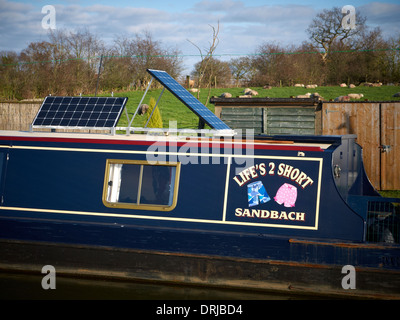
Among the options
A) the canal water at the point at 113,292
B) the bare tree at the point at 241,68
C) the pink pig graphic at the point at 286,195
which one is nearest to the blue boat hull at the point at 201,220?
the pink pig graphic at the point at 286,195

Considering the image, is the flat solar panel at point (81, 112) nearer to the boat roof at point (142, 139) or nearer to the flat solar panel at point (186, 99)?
the boat roof at point (142, 139)

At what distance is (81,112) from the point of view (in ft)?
27.1

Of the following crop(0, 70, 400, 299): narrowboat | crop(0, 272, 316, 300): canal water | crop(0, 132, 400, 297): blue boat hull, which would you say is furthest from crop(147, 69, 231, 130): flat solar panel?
crop(0, 272, 316, 300): canal water

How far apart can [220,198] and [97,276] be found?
2.26 m

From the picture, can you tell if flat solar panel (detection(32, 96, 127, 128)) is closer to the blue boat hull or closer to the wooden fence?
the blue boat hull

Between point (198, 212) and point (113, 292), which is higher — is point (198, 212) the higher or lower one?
the higher one

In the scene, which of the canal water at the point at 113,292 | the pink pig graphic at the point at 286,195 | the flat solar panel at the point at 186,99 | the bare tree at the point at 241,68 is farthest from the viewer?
the bare tree at the point at 241,68

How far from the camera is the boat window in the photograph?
23.7 feet

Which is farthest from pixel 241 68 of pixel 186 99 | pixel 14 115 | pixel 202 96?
pixel 186 99

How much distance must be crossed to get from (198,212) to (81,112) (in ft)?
9.24

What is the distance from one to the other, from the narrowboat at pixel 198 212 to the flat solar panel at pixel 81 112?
0.18 feet

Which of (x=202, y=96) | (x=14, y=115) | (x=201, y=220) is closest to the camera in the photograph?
(x=201, y=220)

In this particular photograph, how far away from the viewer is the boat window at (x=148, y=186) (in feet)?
23.7

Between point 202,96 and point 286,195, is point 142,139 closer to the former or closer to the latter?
point 286,195
